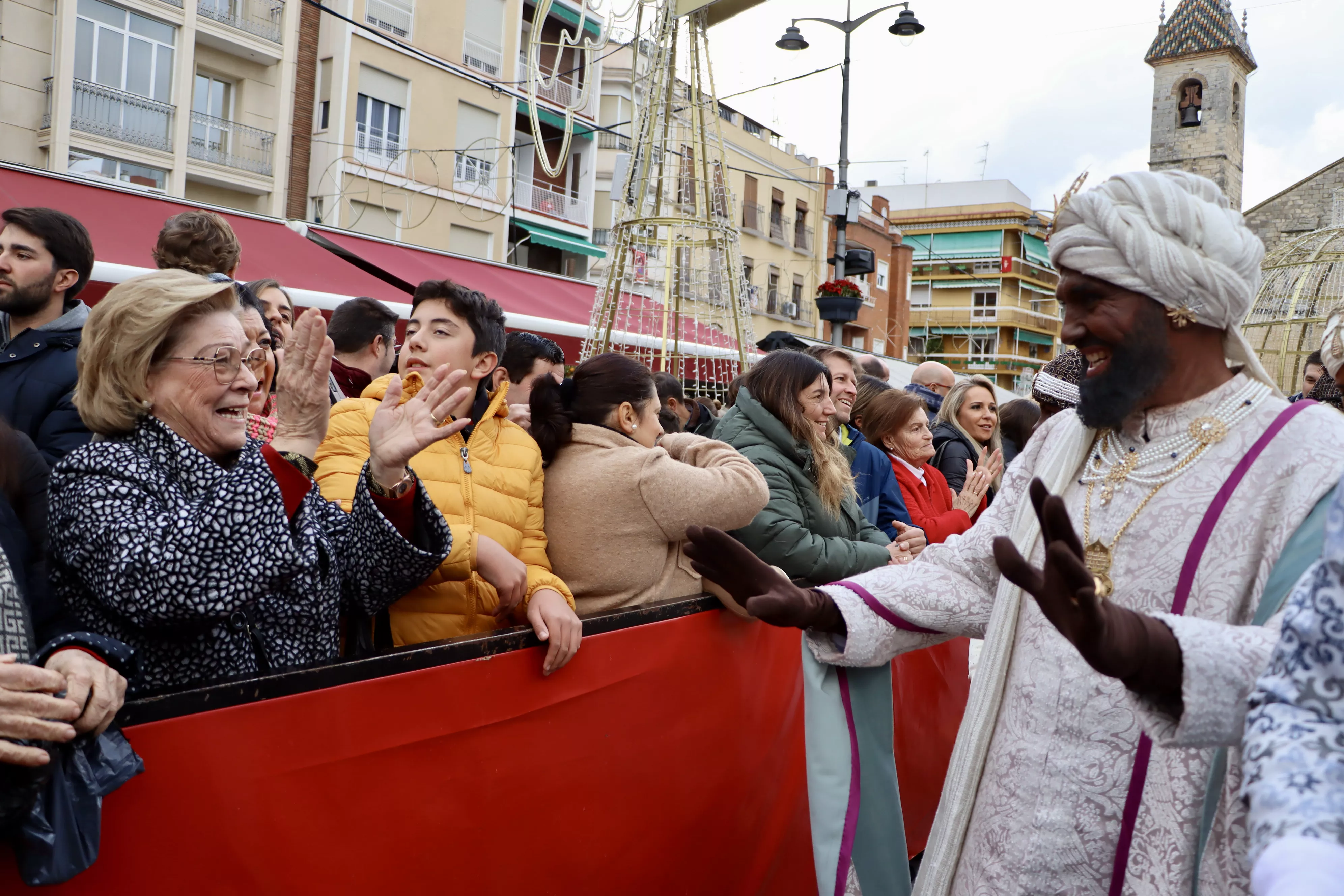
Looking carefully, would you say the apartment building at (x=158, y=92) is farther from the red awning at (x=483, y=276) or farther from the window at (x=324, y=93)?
the red awning at (x=483, y=276)

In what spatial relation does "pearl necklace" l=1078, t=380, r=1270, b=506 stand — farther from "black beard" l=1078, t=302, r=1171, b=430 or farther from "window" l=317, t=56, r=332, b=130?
"window" l=317, t=56, r=332, b=130

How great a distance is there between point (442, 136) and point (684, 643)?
22.5 m

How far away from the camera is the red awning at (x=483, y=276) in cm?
1019

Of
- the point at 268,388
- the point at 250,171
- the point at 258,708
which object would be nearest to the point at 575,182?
the point at 250,171

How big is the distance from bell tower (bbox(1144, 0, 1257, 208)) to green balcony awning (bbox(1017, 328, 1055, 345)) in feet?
62.7

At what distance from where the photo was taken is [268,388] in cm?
359

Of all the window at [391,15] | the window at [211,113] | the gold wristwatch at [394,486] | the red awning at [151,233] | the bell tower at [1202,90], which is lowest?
the gold wristwatch at [394,486]

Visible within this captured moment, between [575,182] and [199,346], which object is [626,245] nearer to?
[199,346]

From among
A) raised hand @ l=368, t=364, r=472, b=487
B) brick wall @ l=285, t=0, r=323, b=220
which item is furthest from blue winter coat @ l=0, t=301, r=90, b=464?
brick wall @ l=285, t=0, r=323, b=220

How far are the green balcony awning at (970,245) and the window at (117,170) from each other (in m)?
47.7

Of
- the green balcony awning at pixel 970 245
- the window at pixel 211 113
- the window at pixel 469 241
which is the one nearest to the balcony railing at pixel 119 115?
the window at pixel 211 113

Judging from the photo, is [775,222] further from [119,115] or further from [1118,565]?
[1118,565]

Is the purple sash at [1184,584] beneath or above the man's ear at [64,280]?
beneath

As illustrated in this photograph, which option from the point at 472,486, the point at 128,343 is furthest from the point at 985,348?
the point at 128,343
